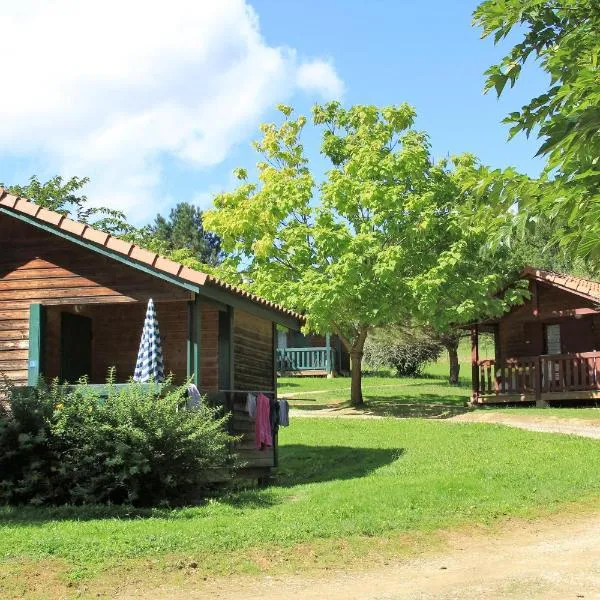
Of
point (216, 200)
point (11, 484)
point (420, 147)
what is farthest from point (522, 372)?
point (11, 484)

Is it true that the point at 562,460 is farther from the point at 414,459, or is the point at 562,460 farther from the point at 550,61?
the point at 550,61

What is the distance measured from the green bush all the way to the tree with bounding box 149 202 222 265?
2326 inches

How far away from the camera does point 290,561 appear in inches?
289

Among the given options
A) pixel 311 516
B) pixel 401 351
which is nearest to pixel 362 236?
pixel 311 516

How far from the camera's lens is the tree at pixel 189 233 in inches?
2790

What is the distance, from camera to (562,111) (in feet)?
18.5

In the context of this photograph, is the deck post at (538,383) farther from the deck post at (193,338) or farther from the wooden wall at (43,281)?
the wooden wall at (43,281)

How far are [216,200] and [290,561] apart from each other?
62.9 ft

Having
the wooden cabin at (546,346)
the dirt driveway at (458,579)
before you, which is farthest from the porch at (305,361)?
the dirt driveway at (458,579)

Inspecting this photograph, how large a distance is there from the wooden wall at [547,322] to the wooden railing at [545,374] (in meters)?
1.21

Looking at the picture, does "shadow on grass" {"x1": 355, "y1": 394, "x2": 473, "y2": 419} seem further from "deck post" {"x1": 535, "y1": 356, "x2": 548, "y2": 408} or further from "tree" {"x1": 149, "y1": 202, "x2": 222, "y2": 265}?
"tree" {"x1": 149, "y1": 202, "x2": 222, "y2": 265}

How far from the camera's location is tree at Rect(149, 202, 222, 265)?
70.9 meters

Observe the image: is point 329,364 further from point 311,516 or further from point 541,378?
point 311,516

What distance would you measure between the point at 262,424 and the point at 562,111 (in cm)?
849
